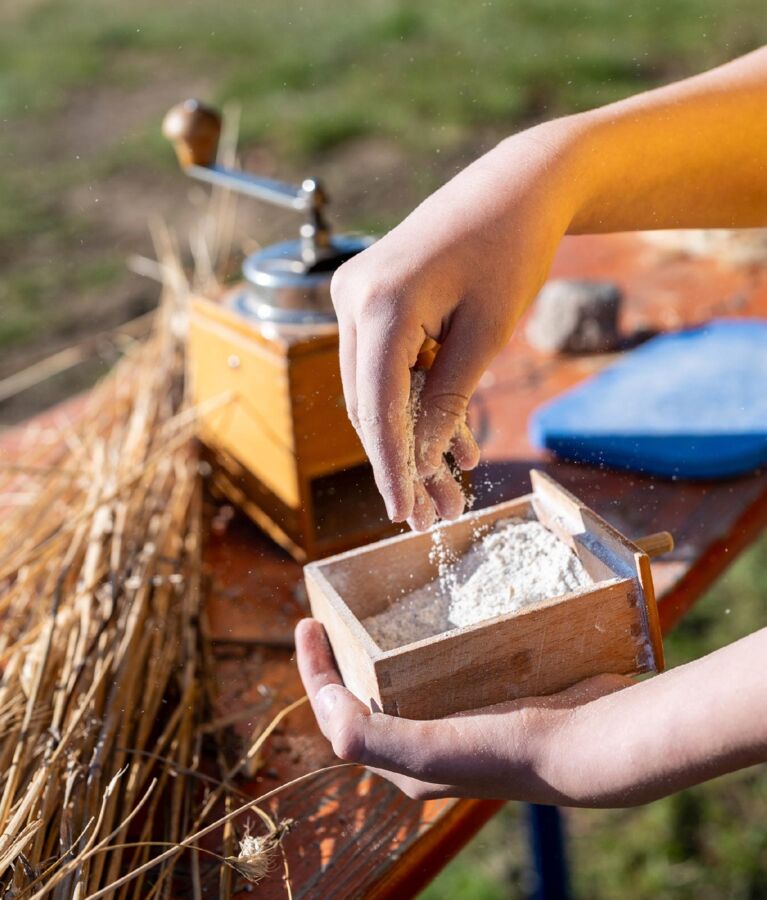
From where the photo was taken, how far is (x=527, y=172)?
0.69 metres

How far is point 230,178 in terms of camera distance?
3.06ft

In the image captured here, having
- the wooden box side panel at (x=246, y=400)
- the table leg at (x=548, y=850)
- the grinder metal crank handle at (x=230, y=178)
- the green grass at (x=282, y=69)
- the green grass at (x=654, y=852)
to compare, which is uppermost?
the grinder metal crank handle at (x=230, y=178)

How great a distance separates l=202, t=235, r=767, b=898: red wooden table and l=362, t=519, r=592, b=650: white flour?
55 mm

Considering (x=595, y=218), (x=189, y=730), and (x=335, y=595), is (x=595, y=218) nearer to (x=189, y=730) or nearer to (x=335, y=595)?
(x=335, y=595)

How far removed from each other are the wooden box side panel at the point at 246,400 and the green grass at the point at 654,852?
89 cm

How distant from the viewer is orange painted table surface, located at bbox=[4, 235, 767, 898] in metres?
0.69

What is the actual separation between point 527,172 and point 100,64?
5422 mm

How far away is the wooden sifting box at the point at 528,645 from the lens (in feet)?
2.06

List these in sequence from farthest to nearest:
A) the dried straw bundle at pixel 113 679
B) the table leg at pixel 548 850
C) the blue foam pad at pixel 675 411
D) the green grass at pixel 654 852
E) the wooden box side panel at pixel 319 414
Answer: the green grass at pixel 654 852
the table leg at pixel 548 850
the blue foam pad at pixel 675 411
the wooden box side panel at pixel 319 414
the dried straw bundle at pixel 113 679

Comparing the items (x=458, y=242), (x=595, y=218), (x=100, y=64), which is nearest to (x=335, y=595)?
(x=458, y=242)

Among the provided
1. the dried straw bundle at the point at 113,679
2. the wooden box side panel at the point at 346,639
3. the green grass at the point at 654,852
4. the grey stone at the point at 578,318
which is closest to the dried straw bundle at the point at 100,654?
the dried straw bundle at the point at 113,679

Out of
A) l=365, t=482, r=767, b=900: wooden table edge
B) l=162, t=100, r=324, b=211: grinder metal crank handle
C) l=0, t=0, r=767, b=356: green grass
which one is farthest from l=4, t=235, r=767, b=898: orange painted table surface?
l=0, t=0, r=767, b=356: green grass

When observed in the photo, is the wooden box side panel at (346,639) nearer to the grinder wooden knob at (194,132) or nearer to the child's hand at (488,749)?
the child's hand at (488,749)

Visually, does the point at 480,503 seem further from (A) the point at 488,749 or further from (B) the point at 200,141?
(B) the point at 200,141
